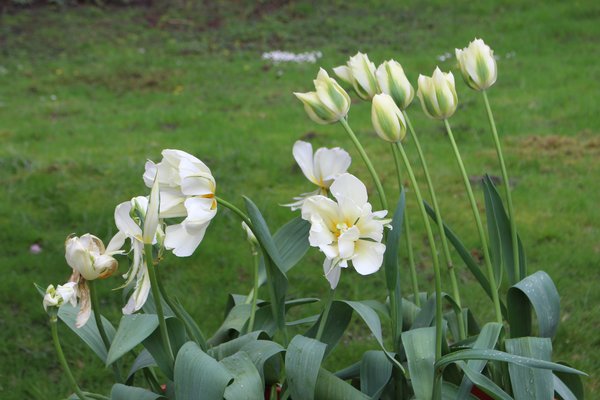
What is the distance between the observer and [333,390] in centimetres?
153

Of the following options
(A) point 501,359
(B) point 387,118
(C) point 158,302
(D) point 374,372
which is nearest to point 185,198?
(C) point 158,302

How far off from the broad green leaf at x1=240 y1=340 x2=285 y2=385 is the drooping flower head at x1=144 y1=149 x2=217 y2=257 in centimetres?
24

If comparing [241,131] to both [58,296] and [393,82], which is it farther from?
[58,296]

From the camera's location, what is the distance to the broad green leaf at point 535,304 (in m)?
1.62

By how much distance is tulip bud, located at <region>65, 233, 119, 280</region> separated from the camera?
140 cm

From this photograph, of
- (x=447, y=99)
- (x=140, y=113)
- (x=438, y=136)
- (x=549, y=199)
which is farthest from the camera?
(x=140, y=113)

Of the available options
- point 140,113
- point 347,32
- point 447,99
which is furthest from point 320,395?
point 347,32

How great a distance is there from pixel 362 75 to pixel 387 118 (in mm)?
207

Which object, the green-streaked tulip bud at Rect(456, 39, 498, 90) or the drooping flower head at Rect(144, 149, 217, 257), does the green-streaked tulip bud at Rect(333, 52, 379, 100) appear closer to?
the green-streaked tulip bud at Rect(456, 39, 498, 90)

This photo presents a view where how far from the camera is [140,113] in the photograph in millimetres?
6391

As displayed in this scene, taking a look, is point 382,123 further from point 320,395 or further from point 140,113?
point 140,113

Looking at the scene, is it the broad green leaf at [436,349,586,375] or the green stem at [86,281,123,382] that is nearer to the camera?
the broad green leaf at [436,349,586,375]

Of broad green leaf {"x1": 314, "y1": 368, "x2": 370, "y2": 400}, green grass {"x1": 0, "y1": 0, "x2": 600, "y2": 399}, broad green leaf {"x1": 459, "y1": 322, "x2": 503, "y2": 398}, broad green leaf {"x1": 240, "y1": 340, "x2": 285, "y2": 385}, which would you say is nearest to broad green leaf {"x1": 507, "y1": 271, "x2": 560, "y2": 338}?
broad green leaf {"x1": 459, "y1": 322, "x2": 503, "y2": 398}

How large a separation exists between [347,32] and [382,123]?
7609mm
